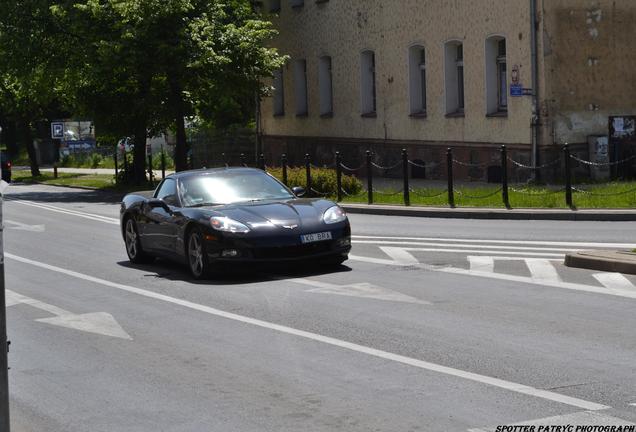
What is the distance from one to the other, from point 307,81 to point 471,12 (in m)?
12.0

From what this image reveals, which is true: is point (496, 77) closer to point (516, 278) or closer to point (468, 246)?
point (468, 246)

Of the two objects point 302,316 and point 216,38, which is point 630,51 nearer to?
point 216,38

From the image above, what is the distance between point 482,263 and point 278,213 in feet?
8.26

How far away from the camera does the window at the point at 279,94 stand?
48.0 metres

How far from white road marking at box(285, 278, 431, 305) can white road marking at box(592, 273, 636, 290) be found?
1945 millimetres

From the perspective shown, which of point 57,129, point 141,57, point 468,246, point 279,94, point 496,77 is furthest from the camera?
point 57,129

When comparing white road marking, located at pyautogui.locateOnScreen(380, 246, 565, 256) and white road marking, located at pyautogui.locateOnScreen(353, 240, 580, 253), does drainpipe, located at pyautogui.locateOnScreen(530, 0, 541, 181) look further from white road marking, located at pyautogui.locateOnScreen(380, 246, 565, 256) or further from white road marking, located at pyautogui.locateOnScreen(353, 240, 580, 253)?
white road marking, located at pyautogui.locateOnScreen(380, 246, 565, 256)

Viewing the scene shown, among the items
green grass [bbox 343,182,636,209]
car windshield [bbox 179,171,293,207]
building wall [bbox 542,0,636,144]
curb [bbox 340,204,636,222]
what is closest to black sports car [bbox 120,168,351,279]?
car windshield [bbox 179,171,293,207]

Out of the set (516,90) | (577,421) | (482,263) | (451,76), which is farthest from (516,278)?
(451,76)

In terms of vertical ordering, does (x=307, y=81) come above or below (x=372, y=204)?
above

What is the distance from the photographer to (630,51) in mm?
32000

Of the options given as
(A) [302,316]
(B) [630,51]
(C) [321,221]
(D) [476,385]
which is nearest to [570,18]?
(B) [630,51]

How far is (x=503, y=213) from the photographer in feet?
76.8

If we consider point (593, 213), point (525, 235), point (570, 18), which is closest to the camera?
point (525, 235)
